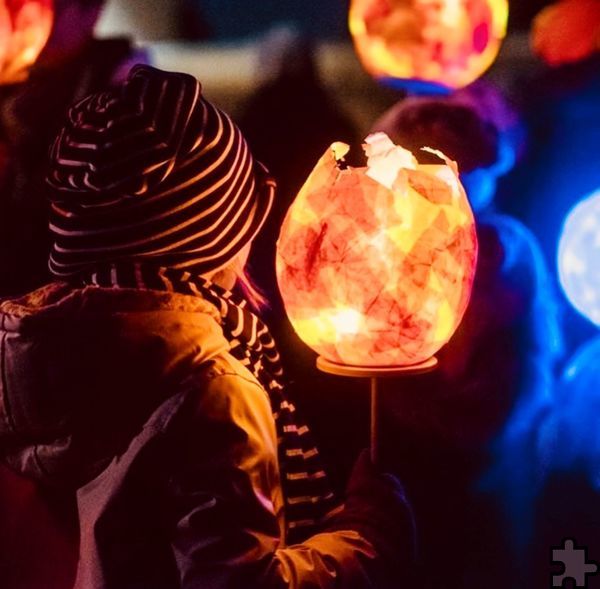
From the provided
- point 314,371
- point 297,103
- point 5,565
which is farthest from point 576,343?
point 5,565

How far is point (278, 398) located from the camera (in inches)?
80.2

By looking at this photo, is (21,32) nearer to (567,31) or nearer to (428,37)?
(428,37)

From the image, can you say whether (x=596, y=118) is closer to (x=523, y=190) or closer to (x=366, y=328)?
(x=523, y=190)

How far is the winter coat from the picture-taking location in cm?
163

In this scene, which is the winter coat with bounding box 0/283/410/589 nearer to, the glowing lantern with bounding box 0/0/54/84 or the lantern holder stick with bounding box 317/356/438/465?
the lantern holder stick with bounding box 317/356/438/465

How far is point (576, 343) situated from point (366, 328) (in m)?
1.79

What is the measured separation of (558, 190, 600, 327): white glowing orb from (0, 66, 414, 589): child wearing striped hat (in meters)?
1.14

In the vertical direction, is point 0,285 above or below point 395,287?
below

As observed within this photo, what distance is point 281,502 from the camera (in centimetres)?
185

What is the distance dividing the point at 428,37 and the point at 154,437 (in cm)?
172

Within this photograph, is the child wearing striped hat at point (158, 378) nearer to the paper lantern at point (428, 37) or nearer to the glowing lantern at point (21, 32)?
the paper lantern at point (428, 37)

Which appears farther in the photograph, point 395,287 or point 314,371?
point 314,371

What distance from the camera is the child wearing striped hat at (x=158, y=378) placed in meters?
1.65

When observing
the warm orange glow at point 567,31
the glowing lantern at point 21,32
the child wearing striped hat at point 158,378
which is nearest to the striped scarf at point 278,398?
the child wearing striped hat at point 158,378
